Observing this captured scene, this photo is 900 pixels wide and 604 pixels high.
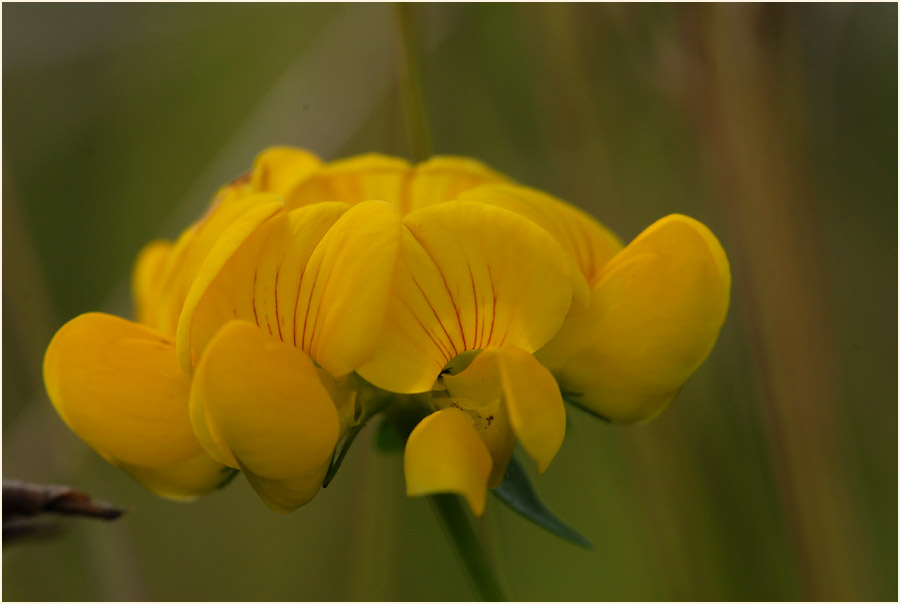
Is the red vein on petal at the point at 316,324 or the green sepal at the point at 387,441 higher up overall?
the red vein on petal at the point at 316,324

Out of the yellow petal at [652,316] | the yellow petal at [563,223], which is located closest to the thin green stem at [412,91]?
the yellow petal at [563,223]

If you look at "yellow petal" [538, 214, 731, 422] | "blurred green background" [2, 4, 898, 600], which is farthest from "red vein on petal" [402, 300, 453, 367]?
"blurred green background" [2, 4, 898, 600]

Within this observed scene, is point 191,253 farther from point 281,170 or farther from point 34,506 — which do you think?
point 34,506

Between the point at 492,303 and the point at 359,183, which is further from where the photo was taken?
the point at 359,183

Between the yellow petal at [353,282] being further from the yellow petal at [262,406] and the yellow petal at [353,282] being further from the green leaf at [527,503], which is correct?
the green leaf at [527,503]

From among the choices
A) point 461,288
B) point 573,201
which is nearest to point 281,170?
point 461,288
